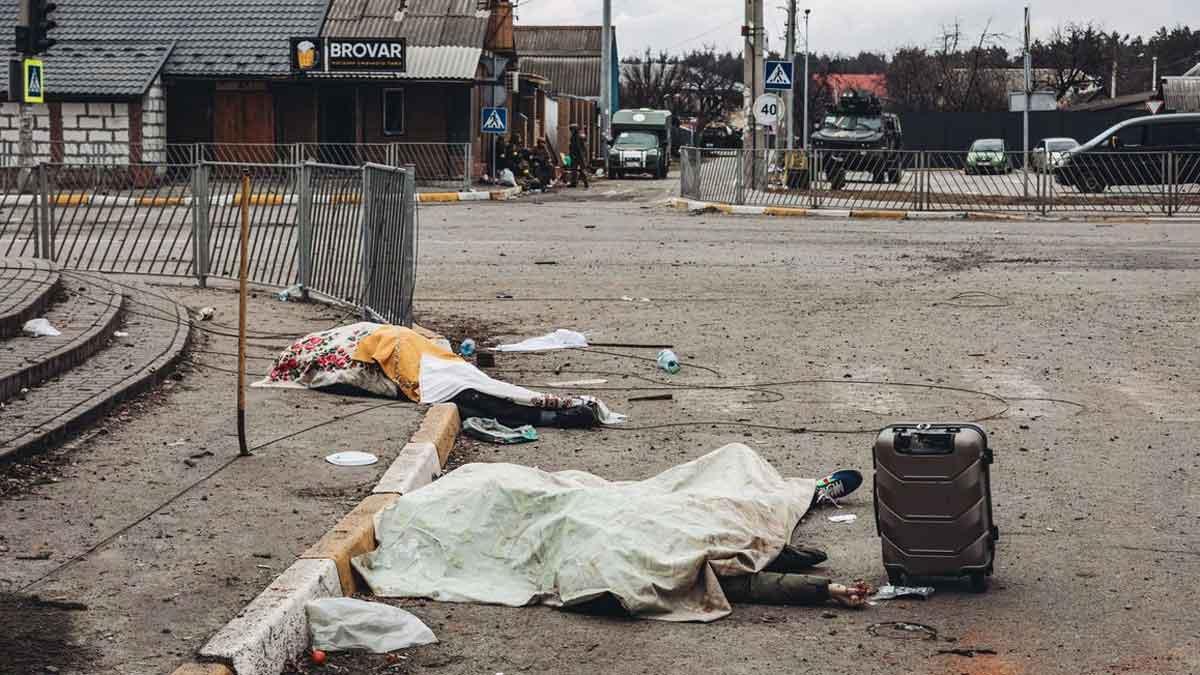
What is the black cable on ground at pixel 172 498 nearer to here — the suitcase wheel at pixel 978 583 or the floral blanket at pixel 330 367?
the floral blanket at pixel 330 367

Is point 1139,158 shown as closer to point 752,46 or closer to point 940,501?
point 752,46

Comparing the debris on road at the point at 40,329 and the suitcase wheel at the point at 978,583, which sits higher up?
the debris on road at the point at 40,329

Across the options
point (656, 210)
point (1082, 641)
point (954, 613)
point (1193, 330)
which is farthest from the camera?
point (656, 210)

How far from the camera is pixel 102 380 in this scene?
941 cm

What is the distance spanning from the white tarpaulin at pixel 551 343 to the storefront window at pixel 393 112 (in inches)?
1231

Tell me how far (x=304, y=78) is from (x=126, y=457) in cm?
3482

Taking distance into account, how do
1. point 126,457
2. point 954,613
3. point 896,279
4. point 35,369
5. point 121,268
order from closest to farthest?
1. point 954,613
2. point 126,457
3. point 35,369
4. point 121,268
5. point 896,279

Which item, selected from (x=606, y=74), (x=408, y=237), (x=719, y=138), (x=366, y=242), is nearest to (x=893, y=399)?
(x=408, y=237)

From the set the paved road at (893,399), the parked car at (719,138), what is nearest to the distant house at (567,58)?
the parked car at (719,138)

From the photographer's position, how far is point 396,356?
32.2 feet

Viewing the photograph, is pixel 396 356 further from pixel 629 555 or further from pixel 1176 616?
pixel 1176 616

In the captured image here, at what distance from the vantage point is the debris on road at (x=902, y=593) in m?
6.02

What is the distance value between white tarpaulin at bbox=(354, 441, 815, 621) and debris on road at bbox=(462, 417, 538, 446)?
2040 mm

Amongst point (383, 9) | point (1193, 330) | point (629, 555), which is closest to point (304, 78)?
point (383, 9)
